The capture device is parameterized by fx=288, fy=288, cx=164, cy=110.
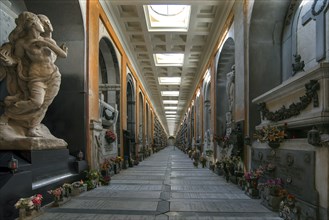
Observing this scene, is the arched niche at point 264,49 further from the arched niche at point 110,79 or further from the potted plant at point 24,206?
the arched niche at point 110,79

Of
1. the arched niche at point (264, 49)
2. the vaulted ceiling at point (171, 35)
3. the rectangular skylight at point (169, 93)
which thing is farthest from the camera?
the rectangular skylight at point (169, 93)

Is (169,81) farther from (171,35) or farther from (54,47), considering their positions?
(54,47)

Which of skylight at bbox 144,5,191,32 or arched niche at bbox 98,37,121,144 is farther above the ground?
skylight at bbox 144,5,191,32

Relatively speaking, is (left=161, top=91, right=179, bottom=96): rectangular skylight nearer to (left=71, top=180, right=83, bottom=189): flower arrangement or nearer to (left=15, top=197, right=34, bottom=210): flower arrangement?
(left=71, top=180, right=83, bottom=189): flower arrangement

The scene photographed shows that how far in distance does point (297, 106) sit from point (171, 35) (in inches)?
363

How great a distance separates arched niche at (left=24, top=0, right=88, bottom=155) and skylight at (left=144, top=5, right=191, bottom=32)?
15.0 feet

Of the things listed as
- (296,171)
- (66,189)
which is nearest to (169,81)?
(66,189)

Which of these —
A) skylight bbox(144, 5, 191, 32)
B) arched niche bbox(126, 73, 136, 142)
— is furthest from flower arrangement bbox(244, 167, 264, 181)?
arched niche bbox(126, 73, 136, 142)

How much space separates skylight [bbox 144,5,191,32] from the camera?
472 inches

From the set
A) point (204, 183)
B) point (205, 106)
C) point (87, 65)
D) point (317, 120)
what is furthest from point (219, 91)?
point (317, 120)

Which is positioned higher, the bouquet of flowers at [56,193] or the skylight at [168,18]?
the skylight at [168,18]

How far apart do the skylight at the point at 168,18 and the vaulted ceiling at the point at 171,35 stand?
18 cm

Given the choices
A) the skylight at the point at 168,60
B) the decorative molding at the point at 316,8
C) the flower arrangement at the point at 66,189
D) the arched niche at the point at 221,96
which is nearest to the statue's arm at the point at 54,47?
the flower arrangement at the point at 66,189

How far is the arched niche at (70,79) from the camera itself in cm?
770
